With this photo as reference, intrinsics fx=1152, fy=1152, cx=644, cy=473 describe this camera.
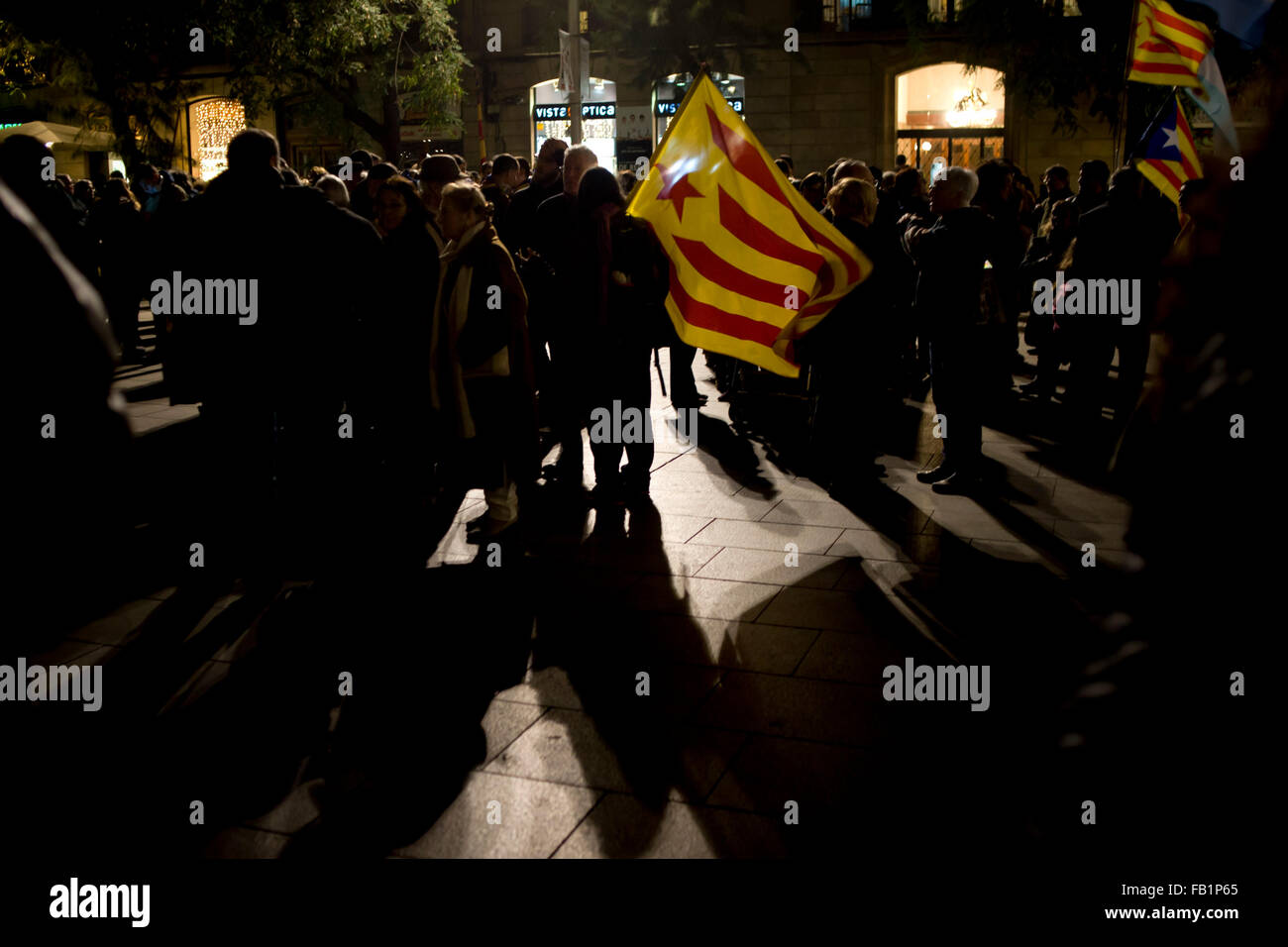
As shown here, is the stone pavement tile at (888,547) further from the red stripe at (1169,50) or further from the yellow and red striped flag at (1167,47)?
the red stripe at (1169,50)

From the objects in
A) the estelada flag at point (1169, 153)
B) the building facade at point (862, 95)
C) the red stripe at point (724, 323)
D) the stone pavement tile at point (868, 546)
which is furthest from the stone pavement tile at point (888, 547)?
the building facade at point (862, 95)

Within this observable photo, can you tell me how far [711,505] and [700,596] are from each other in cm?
174

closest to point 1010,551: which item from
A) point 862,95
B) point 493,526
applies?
point 493,526

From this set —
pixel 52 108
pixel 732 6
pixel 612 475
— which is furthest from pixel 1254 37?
pixel 52 108

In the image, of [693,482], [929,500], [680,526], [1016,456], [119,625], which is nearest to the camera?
[119,625]

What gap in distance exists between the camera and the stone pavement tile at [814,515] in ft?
22.3

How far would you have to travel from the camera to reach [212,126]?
36750 mm

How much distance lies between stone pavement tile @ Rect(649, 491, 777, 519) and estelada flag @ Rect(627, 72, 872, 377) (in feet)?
3.18

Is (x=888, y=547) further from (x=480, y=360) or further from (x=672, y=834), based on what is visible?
(x=672, y=834)

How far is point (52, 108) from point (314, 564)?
123 ft

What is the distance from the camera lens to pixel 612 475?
7.33m
